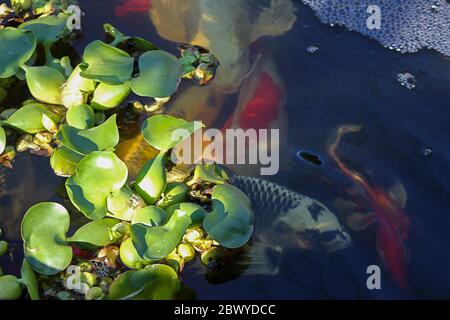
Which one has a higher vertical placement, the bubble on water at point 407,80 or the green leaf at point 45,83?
the green leaf at point 45,83

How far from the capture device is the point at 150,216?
1.53m

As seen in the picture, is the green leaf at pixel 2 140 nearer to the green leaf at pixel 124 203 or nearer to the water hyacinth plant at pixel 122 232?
the water hyacinth plant at pixel 122 232

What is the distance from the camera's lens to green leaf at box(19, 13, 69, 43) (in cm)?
196

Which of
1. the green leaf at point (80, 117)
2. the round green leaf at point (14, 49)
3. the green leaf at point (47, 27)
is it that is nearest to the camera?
the green leaf at point (80, 117)

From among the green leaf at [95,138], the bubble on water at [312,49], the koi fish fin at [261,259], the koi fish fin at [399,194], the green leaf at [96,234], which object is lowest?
the koi fish fin at [261,259]

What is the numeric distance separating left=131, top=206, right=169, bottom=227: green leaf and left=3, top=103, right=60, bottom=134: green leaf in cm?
46

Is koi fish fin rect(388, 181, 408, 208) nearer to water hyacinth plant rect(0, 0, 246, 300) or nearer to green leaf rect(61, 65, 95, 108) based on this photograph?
water hyacinth plant rect(0, 0, 246, 300)

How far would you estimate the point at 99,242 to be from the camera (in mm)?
1564

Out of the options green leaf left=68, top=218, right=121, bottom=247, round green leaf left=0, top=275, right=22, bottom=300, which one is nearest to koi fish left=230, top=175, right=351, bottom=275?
green leaf left=68, top=218, right=121, bottom=247

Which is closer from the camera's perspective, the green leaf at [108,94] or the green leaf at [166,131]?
the green leaf at [166,131]

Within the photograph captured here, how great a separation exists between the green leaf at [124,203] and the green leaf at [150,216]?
0.02 meters

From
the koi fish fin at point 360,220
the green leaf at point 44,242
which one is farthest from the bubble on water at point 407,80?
the green leaf at point 44,242

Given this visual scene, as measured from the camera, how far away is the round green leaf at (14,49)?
1.83m

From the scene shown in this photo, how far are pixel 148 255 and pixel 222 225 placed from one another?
194mm
